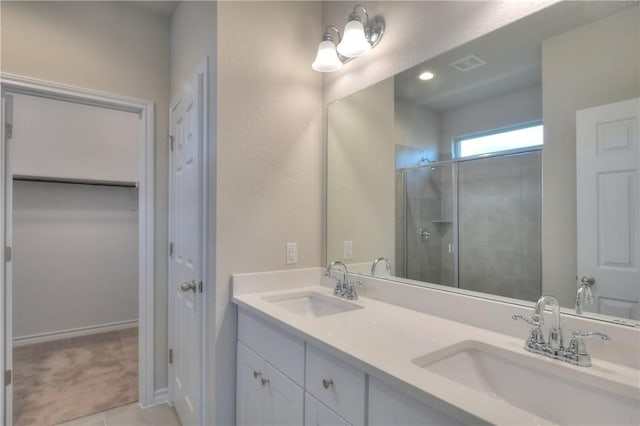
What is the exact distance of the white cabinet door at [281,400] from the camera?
3.79 ft

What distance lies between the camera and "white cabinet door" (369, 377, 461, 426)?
72 cm

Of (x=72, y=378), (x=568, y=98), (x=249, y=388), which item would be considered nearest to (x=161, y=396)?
(x=72, y=378)

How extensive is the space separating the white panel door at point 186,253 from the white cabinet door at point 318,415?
790 mm

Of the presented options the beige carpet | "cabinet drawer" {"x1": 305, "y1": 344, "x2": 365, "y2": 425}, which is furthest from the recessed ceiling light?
the beige carpet

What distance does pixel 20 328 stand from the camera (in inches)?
126

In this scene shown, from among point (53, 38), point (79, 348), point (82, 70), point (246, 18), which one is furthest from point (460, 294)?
point (79, 348)

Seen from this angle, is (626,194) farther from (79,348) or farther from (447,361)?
(79,348)

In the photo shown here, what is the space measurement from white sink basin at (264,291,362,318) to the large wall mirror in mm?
237

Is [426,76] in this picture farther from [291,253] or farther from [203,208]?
[203,208]

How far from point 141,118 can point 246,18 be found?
3.65 ft

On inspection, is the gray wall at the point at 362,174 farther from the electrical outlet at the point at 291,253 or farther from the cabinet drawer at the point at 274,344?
the cabinet drawer at the point at 274,344

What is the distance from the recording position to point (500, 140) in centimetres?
121

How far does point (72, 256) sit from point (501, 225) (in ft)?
13.2

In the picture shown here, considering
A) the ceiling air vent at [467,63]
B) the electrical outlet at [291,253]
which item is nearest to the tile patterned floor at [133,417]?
the electrical outlet at [291,253]
